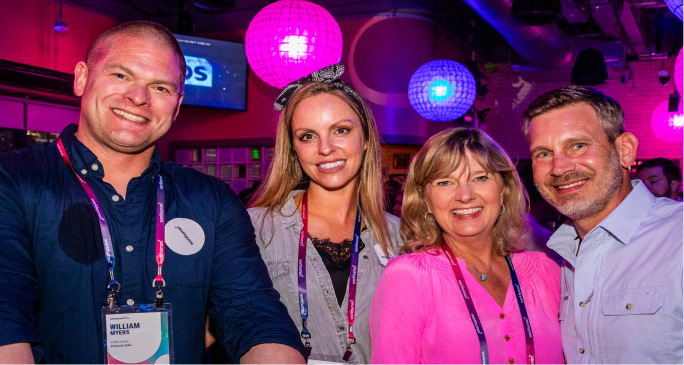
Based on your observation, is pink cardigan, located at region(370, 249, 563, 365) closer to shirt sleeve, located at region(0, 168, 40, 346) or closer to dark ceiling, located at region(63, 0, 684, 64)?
shirt sleeve, located at region(0, 168, 40, 346)

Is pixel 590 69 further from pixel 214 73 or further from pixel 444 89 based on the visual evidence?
pixel 214 73

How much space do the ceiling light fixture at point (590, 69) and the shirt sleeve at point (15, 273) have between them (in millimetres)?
6818

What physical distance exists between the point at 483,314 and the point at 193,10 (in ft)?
26.4

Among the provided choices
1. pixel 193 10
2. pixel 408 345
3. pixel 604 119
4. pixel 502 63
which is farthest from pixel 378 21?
pixel 408 345

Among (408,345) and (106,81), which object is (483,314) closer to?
(408,345)

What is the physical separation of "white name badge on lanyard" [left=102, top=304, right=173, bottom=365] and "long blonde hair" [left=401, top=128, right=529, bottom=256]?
96 cm

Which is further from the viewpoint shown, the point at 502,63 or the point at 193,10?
the point at 502,63

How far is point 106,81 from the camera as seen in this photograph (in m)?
1.53

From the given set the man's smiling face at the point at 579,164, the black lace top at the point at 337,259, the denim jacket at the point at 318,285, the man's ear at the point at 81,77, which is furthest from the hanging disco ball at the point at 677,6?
the man's ear at the point at 81,77

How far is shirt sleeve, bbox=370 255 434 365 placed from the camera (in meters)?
1.62

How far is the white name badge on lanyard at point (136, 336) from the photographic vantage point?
1332 millimetres

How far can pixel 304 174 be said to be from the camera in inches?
93.2

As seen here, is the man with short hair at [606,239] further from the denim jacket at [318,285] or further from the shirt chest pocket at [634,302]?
the denim jacket at [318,285]

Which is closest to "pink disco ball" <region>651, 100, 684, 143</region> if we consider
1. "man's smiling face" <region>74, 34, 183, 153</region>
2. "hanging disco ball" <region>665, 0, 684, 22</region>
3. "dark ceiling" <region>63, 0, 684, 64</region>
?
"dark ceiling" <region>63, 0, 684, 64</region>
